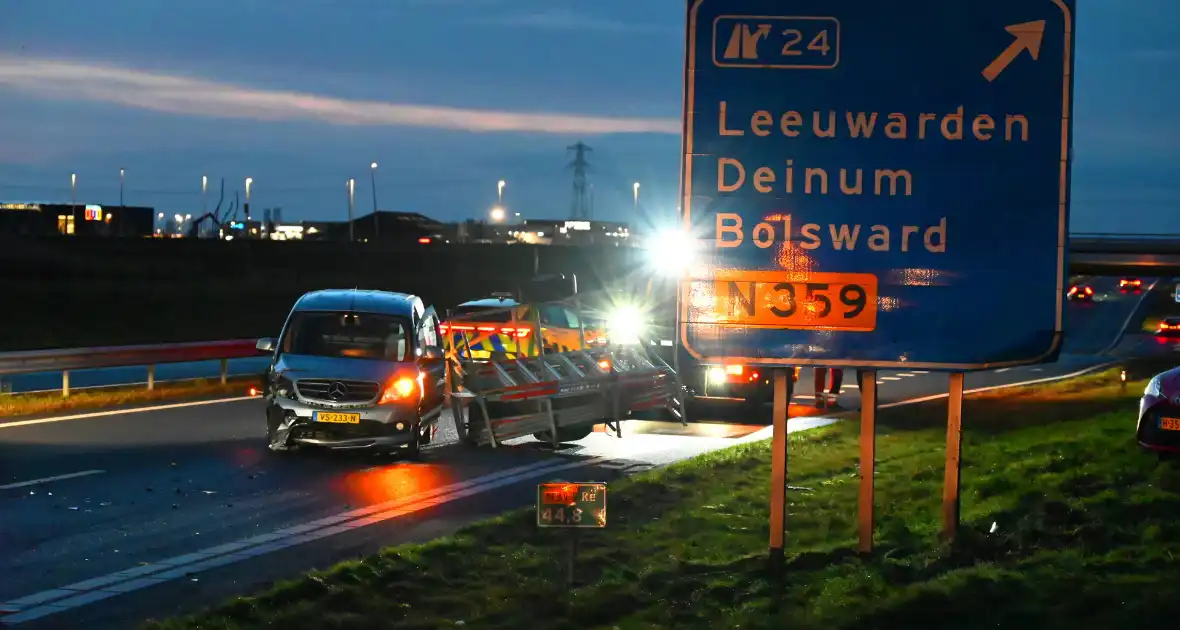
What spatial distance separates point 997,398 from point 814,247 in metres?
19.5

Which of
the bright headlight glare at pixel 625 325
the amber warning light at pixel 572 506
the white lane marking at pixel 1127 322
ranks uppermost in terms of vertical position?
the bright headlight glare at pixel 625 325

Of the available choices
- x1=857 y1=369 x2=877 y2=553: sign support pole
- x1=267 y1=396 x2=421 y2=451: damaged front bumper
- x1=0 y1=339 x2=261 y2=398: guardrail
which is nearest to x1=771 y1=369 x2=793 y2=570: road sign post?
x1=857 y1=369 x2=877 y2=553: sign support pole

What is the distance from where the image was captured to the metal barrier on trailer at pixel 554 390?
1898 centimetres

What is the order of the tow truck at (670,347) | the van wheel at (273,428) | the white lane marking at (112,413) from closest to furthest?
the van wheel at (273,428), the white lane marking at (112,413), the tow truck at (670,347)

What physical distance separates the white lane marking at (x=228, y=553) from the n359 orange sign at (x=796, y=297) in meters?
3.95

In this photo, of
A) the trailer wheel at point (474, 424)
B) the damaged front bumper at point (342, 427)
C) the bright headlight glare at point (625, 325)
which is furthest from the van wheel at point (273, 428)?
the bright headlight glare at point (625, 325)

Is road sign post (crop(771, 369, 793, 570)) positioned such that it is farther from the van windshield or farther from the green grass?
the van windshield

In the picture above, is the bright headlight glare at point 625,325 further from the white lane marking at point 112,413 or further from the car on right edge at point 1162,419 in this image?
the car on right edge at point 1162,419

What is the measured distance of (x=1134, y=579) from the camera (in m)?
9.02

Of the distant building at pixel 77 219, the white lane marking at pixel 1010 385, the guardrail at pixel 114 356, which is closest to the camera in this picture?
the guardrail at pixel 114 356

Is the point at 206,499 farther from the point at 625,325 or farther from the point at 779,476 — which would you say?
the point at 625,325

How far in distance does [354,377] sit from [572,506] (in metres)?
9.16

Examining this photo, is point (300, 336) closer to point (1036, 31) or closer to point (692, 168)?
point (692, 168)

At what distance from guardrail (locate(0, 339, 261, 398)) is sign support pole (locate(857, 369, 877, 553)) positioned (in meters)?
15.2
